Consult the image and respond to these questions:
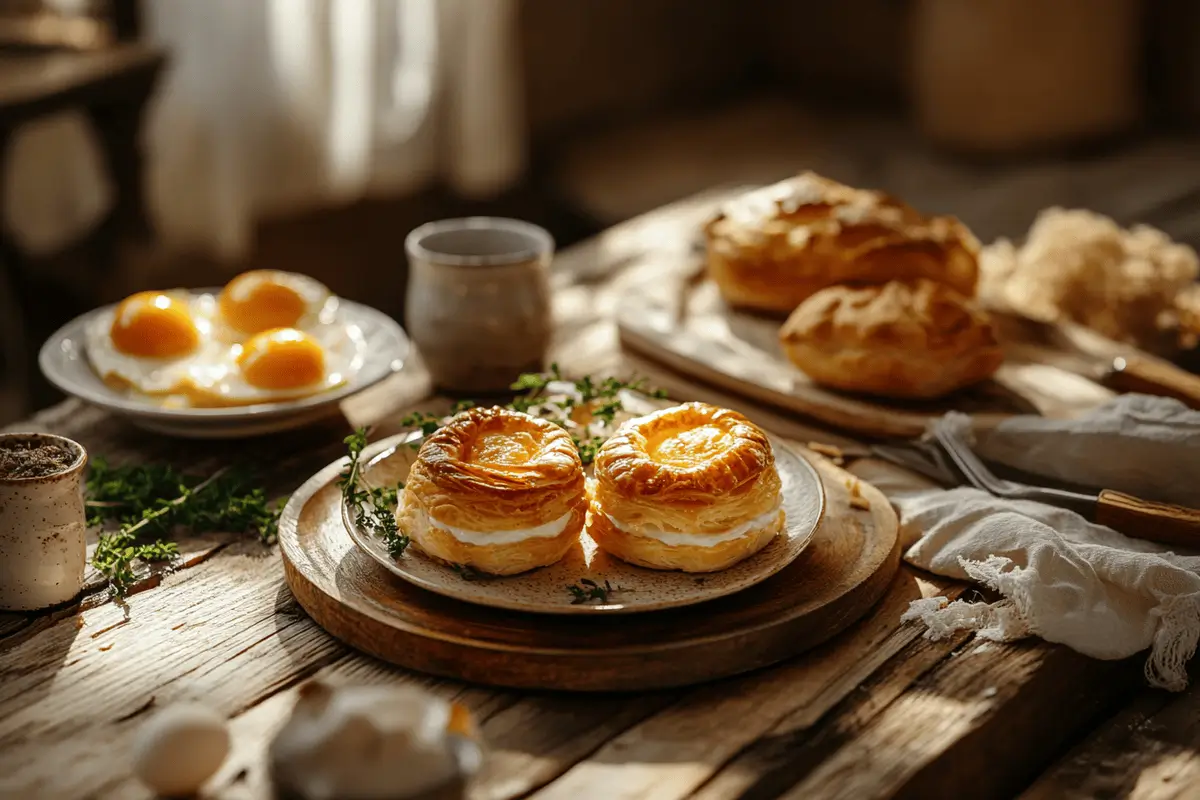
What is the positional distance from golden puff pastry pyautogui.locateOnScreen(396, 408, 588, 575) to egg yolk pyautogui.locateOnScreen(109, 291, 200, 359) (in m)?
0.54

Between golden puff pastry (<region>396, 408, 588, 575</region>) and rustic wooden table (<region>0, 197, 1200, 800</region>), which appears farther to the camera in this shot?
golden puff pastry (<region>396, 408, 588, 575</region>)

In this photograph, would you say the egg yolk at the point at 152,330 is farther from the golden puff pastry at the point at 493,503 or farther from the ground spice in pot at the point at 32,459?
the golden puff pastry at the point at 493,503

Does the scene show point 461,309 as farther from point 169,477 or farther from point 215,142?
point 215,142

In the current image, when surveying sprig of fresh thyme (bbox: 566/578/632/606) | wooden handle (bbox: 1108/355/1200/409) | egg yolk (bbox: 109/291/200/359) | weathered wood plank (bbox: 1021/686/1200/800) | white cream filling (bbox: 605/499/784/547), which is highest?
egg yolk (bbox: 109/291/200/359)

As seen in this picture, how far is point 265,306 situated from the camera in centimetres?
167

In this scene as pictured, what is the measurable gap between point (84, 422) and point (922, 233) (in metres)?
1.23

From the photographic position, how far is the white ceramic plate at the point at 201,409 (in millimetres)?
1515

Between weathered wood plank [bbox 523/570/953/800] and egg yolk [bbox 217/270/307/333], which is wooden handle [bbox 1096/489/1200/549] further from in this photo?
egg yolk [bbox 217/270/307/333]

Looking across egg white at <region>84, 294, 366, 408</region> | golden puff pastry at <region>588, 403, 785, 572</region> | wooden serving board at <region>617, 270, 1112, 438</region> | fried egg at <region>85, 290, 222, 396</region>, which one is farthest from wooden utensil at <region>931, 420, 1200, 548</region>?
fried egg at <region>85, 290, 222, 396</region>

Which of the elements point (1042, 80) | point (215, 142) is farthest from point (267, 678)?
point (1042, 80)

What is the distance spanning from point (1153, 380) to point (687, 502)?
0.86 m

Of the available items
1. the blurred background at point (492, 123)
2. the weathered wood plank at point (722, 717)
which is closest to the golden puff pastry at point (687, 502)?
the weathered wood plank at point (722, 717)

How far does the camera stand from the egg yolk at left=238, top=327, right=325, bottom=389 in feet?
5.10

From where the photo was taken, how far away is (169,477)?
57.5 inches
